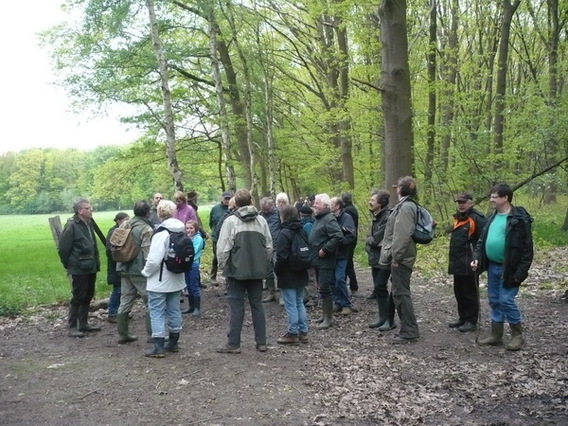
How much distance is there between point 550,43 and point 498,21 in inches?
166

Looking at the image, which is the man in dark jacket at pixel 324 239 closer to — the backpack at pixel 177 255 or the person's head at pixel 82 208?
the backpack at pixel 177 255

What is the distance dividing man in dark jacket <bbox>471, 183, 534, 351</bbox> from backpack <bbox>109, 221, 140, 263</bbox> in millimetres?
4499

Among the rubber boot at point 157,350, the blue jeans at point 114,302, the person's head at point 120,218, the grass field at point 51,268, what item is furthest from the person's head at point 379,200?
the grass field at point 51,268

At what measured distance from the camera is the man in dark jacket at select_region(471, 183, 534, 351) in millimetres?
5914

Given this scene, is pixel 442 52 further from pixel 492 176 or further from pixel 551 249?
pixel 551 249

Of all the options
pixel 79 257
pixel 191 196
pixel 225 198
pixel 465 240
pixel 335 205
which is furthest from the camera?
pixel 191 196

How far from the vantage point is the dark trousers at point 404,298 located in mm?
6641

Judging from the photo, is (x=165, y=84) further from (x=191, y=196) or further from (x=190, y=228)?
(x=190, y=228)

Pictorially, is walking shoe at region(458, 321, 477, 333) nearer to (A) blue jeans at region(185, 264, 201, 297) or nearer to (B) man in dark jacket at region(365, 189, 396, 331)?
(B) man in dark jacket at region(365, 189, 396, 331)

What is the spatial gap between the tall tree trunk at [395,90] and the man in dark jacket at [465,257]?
398cm

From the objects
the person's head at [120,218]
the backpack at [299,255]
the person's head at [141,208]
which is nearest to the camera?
the backpack at [299,255]

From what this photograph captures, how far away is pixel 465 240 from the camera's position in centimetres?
717

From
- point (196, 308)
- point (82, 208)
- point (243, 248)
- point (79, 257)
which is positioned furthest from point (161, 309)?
point (196, 308)

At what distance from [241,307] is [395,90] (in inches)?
264
